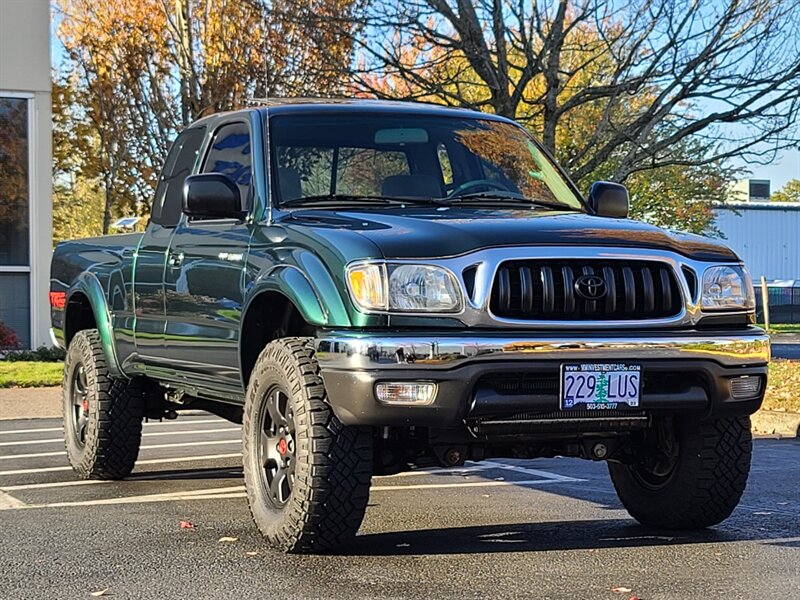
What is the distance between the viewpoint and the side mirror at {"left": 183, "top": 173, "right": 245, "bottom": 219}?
22.1ft

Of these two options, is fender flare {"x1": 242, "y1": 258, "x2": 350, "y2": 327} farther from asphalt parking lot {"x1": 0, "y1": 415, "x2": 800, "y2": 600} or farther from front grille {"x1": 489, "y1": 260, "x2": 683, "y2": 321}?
asphalt parking lot {"x1": 0, "y1": 415, "x2": 800, "y2": 600}

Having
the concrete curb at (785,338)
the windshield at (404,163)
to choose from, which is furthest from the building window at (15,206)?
the concrete curb at (785,338)

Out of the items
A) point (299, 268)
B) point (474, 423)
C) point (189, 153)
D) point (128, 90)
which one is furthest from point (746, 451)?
point (128, 90)

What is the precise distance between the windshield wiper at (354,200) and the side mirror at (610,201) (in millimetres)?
1025

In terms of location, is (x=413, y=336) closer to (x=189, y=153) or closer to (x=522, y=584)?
(x=522, y=584)

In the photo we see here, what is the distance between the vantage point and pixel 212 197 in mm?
6734

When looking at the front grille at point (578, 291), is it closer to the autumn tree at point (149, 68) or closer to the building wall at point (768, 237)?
the autumn tree at point (149, 68)

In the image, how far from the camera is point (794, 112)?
54.7ft

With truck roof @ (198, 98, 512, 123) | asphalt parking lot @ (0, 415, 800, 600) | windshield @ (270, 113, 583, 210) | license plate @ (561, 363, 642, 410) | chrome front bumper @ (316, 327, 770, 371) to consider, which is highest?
truck roof @ (198, 98, 512, 123)

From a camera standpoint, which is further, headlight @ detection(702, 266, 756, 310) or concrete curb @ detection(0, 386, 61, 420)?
concrete curb @ detection(0, 386, 61, 420)

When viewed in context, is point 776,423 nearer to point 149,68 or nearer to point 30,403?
point 30,403

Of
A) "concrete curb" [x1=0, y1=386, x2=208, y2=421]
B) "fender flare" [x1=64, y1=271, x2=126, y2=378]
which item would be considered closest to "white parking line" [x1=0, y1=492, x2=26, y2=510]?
"fender flare" [x1=64, y1=271, x2=126, y2=378]

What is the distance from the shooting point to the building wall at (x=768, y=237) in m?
74.6

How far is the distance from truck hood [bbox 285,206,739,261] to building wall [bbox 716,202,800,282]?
6904 cm
